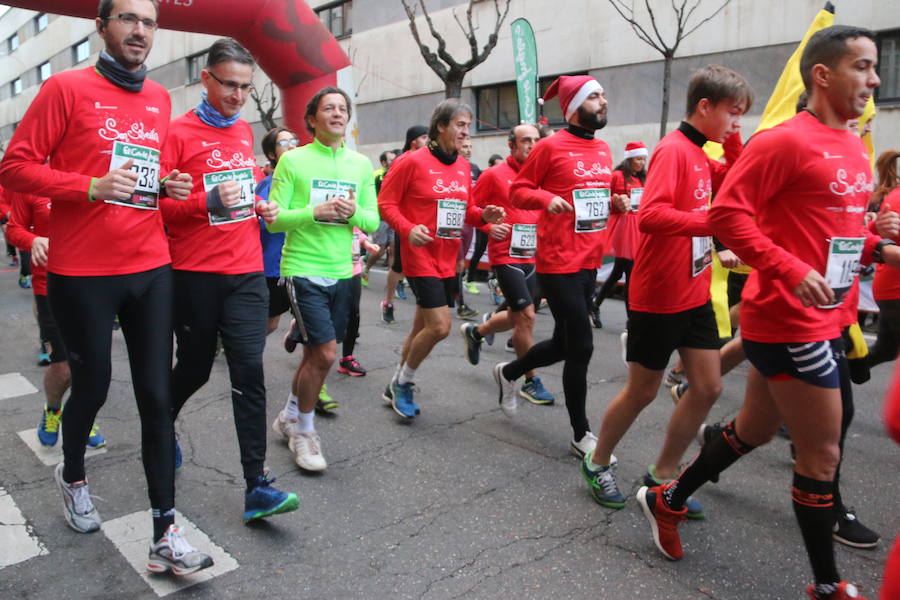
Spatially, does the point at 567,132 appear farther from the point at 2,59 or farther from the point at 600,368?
the point at 2,59

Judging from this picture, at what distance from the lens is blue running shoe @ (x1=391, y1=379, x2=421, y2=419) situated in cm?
462

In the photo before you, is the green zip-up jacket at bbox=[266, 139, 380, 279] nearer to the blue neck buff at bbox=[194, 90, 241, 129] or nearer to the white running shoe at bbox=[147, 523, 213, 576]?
the blue neck buff at bbox=[194, 90, 241, 129]

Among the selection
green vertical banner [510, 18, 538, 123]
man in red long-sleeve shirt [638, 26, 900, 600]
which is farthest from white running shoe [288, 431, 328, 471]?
green vertical banner [510, 18, 538, 123]

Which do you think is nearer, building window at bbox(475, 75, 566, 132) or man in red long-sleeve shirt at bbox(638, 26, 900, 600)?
man in red long-sleeve shirt at bbox(638, 26, 900, 600)

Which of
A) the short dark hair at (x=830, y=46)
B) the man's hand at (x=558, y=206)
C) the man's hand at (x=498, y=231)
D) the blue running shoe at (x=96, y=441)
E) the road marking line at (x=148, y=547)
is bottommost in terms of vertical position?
the road marking line at (x=148, y=547)

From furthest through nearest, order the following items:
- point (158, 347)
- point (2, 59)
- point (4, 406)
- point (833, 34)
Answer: point (2, 59) → point (4, 406) → point (158, 347) → point (833, 34)

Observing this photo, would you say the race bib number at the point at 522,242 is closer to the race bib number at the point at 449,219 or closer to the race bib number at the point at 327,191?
the race bib number at the point at 449,219

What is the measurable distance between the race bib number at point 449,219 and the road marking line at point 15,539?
2.60 metres

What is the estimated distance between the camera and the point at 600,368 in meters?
6.11

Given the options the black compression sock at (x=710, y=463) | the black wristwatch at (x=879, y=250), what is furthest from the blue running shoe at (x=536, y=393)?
the black wristwatch at (x=879, y=250)

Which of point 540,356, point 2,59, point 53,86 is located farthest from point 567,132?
point 2,59

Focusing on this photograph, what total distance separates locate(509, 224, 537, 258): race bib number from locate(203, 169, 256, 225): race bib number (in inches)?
87.0

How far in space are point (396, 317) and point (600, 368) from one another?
3.05 metres

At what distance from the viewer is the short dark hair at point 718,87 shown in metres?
2.97
